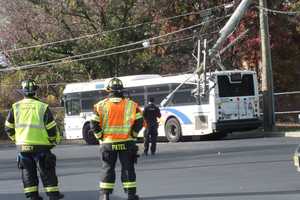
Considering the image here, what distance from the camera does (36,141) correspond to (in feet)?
33.3

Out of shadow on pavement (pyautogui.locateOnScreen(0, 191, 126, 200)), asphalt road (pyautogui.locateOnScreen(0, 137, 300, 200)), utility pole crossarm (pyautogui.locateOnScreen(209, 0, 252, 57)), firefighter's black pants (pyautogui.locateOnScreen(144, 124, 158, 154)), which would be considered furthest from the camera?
utility pole crossarm (pyautogui.locateOnScreen(209, 0, 252, 57))

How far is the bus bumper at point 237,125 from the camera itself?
27.5m

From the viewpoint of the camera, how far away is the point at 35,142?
33.3 ft

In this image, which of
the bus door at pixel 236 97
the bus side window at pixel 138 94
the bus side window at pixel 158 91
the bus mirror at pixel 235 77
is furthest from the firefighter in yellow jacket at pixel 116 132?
the bus side window at pixel 138 94

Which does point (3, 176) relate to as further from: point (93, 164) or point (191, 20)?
point (191, 20)

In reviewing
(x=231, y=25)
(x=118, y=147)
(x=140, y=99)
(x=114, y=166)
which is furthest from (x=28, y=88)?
(x=231, y=25)

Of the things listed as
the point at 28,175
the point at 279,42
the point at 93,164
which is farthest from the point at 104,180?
the point at 279,42

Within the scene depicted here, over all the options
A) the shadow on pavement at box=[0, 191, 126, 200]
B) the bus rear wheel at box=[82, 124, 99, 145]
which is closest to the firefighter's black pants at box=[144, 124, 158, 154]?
the shadow on pavement at box=[0, 191, 126, 200]

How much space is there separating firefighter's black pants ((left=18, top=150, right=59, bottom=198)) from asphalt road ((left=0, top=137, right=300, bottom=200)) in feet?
5.56

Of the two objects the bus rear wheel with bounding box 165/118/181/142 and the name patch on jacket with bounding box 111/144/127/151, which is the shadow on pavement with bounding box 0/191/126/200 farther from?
the bus rear wheel with bounding box 165/118/181/142

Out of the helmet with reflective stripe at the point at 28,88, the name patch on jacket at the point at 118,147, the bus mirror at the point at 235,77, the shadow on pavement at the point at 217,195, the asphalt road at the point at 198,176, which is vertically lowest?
the shadow on pavement at the point at 217,195

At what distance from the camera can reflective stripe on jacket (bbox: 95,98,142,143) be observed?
10.2 m

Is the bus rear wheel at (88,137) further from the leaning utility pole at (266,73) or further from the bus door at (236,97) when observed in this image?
the leaning utility pole at (266,73)

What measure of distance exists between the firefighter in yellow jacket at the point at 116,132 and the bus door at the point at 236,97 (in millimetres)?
17634
